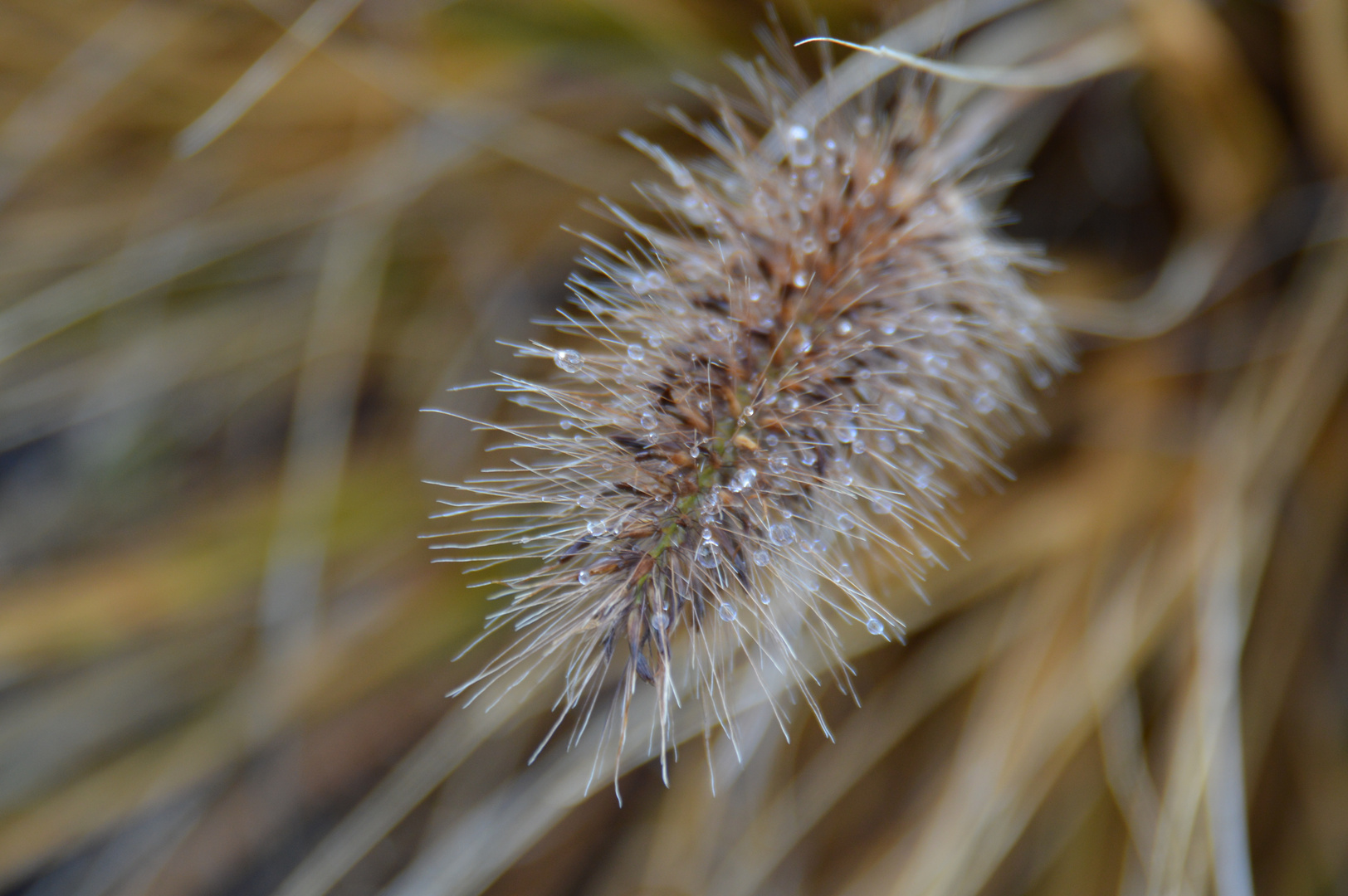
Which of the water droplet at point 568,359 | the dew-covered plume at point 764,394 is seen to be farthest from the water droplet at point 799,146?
the water droplet at point 568,359

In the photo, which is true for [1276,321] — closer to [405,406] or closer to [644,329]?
[644,329]

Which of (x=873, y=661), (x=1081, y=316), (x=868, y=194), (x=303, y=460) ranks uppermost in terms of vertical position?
(x=303, y=460)

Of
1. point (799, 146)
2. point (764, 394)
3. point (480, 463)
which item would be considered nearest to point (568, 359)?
point (764, 394)

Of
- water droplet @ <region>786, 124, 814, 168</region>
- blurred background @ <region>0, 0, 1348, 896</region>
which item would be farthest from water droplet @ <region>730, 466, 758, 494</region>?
blurred background @ <region>0, 0, 1348, 896</region>

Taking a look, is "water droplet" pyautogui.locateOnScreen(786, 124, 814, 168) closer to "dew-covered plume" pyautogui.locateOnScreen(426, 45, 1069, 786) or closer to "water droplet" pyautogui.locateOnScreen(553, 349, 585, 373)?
"dew-covered plume" pyautogui.locateOnScreen(426, 45, 1069, 786)

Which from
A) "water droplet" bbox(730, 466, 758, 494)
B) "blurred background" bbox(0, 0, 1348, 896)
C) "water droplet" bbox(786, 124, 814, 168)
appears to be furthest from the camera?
"blurred background" bbox(0, 0, 1348, 896)

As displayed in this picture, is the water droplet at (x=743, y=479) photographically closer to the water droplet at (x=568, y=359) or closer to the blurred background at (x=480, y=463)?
the water droplet at (x=568, y=359)

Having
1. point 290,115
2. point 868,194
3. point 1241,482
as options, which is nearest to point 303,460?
point 290,115
